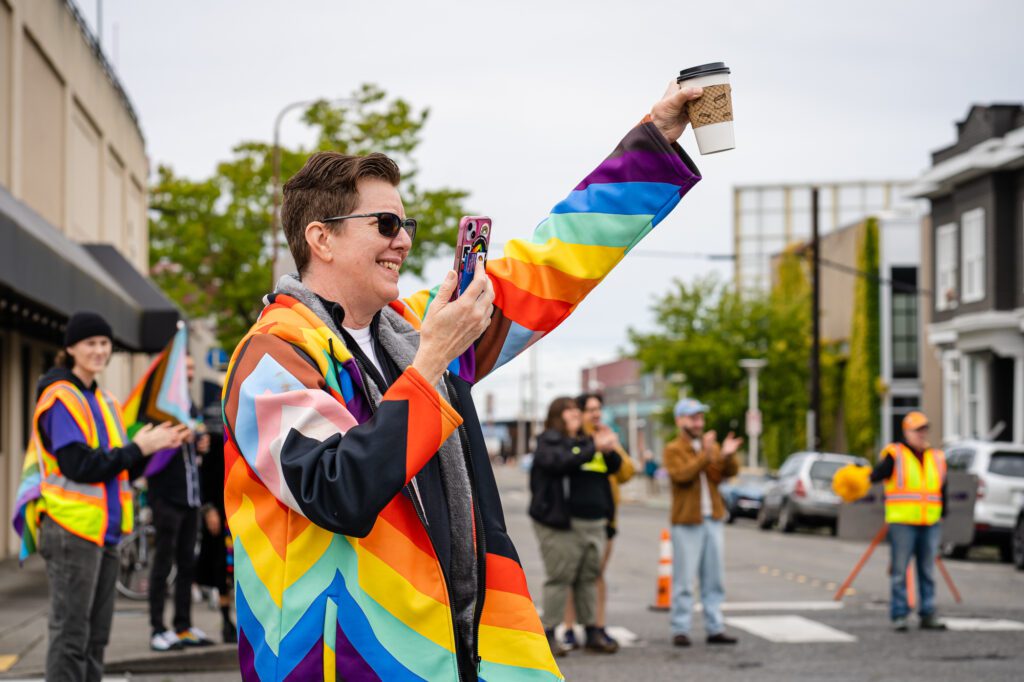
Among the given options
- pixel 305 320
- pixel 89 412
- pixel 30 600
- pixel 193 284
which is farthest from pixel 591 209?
pixel 193 284

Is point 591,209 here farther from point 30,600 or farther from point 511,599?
point 30,600

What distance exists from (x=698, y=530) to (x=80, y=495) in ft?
19.5

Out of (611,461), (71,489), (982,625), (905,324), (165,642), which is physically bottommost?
(982,625)

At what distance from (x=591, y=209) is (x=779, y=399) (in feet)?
142

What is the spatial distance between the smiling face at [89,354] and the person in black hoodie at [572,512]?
4494mm

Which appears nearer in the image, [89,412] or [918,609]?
[89,412]

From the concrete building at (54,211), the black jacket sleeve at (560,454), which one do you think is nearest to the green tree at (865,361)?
the concrete building at (54,211)

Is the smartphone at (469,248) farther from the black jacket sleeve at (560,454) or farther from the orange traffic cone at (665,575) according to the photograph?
the orange traffic cone at (665,575)

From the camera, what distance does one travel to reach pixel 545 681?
298cm

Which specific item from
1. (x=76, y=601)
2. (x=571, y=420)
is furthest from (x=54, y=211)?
(x=76, y=601)

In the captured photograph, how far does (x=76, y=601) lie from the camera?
6688mm

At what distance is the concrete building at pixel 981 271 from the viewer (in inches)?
1259

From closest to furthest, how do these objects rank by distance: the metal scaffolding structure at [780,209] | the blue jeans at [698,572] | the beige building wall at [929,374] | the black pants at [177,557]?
the black pants at [177,557]
the blue jeans at [698,572]
the beige building wall at [929,374]
the metal scaffolding structure at [780,209]

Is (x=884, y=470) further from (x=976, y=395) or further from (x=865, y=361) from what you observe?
(x=865, y=361)
